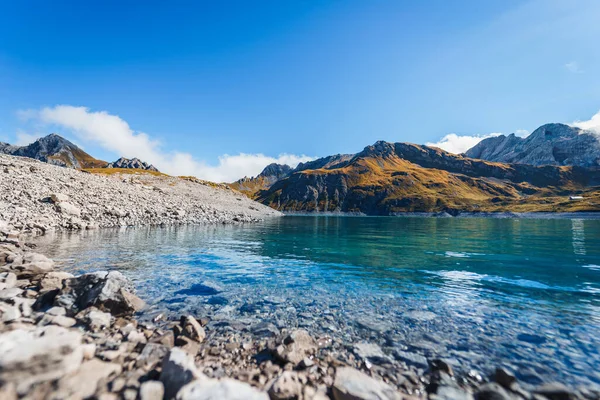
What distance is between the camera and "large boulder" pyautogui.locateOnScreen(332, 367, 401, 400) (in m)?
5.56

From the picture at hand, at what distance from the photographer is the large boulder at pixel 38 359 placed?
4773 millimetres

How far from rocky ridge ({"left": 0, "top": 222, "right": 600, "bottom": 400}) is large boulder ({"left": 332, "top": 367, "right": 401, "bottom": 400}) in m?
0.02

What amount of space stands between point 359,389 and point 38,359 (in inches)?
254

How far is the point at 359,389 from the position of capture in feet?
18.7

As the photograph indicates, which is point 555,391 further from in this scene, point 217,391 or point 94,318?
point 94,318

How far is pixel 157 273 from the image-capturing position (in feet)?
53.4

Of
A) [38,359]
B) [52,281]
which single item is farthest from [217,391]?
[52,281]

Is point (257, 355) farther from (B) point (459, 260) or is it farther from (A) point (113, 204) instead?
(A) point (113, 204)

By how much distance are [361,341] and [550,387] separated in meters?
4.58

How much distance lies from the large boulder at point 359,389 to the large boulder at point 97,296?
27.5 feet

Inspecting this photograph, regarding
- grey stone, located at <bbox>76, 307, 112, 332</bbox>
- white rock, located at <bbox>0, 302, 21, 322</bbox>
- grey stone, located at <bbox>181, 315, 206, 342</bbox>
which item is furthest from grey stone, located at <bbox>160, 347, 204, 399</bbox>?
white rock, located at <bbox>0, 302, 21, 322</bbox>

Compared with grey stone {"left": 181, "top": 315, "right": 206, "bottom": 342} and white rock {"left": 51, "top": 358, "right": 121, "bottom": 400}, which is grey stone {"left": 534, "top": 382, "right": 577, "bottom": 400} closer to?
grey stone {"left": 181, "top": 315, "right": 206, "bottom": 342}

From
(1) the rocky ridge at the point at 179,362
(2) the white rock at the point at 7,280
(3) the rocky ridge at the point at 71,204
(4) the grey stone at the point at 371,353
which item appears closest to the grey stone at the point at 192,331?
(1) the rocky ridge at the point at 179,362

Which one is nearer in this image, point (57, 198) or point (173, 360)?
point (173, 360)
